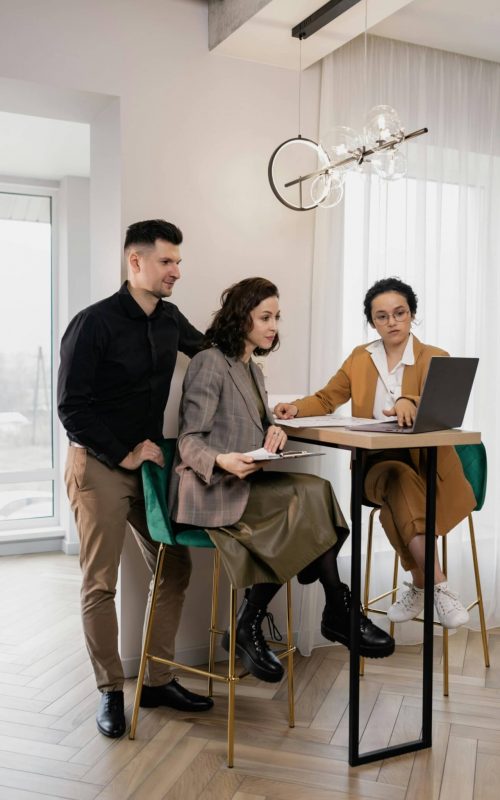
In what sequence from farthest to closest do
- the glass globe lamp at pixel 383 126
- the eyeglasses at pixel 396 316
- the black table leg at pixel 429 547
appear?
the eyeglasses at pixel 396 316
the glass globe lamp at pixel 383 126
the black table leg at pixel 429 547

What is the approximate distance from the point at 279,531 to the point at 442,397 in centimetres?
68

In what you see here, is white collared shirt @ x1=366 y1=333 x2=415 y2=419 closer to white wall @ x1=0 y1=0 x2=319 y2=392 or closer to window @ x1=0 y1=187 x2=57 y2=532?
white wall @ x1=0 y1=0 x2=319 y2=392

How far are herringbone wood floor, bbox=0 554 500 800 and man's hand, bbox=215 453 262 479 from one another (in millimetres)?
945

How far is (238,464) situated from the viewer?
2.58m

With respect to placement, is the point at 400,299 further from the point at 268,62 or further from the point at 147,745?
the point at 147,745

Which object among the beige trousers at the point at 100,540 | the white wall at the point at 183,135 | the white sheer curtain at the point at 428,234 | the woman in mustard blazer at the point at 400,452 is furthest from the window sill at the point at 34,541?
the woman in mustard blazer at the point at 400,452

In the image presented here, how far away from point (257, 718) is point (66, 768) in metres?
0.72

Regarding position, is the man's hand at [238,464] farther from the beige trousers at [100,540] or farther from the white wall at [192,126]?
the white wall at [192,126]

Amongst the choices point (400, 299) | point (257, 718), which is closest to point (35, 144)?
point (400, 299)

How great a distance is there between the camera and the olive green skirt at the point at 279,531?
2.57 metres

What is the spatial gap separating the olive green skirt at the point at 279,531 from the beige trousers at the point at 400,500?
0.90 ft

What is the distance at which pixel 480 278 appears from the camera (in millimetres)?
4055

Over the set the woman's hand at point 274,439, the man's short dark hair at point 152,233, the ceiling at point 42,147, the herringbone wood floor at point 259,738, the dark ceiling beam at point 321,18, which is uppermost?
the dark ceiling beam at point 321,18

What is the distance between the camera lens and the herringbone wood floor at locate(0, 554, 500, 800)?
8.08 feet
